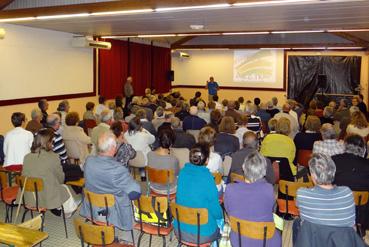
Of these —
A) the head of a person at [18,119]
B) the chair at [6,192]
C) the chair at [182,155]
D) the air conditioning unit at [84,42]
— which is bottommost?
the chair at [6,192]

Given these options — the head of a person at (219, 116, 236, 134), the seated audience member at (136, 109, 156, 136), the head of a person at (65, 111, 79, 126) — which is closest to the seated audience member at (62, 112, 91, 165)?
the head of a person at (65, 111, 79, 126)

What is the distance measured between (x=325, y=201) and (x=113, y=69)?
38.2 feet

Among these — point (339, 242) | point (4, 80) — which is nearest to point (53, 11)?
point (4, 80)

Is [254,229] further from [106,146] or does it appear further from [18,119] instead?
[18,119]

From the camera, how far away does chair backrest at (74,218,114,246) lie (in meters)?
2.91

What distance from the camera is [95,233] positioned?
116 inches

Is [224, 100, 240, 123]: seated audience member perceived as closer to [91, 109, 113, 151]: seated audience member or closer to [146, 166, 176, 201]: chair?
[91, 109, 113, 151]: seated audience member

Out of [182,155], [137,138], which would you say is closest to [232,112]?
[137,138]

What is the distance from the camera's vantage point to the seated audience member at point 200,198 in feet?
10.6

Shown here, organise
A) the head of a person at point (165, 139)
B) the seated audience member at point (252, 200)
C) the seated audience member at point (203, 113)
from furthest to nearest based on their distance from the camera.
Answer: the seated audience member at point (203, 113) < the head of a person at point (165, 139) < the seated audience member at point (252, 200)

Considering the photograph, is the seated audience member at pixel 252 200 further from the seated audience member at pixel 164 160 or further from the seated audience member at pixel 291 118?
the seated audience member at pixel 291 118

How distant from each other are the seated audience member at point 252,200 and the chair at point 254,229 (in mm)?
66

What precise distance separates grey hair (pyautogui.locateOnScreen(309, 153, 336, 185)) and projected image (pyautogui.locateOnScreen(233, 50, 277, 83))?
45.8 feet

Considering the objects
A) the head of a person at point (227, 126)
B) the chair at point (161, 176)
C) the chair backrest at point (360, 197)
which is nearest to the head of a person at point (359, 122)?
the head of a person at point (227, 126)
